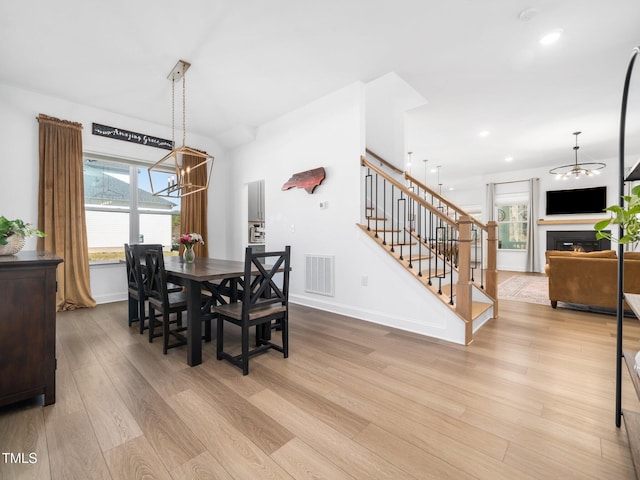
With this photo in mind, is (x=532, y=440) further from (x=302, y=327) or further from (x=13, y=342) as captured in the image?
(x=13, y=342)

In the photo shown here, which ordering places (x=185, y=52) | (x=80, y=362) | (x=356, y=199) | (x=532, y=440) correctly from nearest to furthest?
1. (x=532, y=440)
2. (x=80, y=362)
3. (x=185, y=52)
4. (x=356, y=199)

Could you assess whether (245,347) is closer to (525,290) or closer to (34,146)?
(34,146)

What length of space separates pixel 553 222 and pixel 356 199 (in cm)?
700

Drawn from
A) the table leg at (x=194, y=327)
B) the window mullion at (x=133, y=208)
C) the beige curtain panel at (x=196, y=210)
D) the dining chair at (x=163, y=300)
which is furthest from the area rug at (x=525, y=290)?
the window mullion at (x=133, y=208)

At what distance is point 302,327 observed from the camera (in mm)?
3342

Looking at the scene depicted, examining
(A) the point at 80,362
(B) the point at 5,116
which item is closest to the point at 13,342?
(A) the point at 80,362

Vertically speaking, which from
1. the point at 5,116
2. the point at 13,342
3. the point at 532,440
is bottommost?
the point at 532,440

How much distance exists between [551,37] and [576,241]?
6.79 meters

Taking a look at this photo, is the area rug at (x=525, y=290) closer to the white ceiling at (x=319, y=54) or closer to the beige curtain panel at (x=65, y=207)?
the white ceiling at (x=319, y=54)

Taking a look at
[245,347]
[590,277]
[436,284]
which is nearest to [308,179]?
[436,284]

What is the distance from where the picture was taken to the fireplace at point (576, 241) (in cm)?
728

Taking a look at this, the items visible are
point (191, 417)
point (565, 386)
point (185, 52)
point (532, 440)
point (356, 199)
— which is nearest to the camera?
point (532, 440)

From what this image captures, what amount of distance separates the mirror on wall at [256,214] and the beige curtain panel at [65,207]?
2.97m

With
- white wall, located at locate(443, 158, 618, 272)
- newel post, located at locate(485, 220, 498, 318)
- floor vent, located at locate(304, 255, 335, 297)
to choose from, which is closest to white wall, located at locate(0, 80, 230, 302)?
floor vent, located at locate(304, 255, 335, 297)
